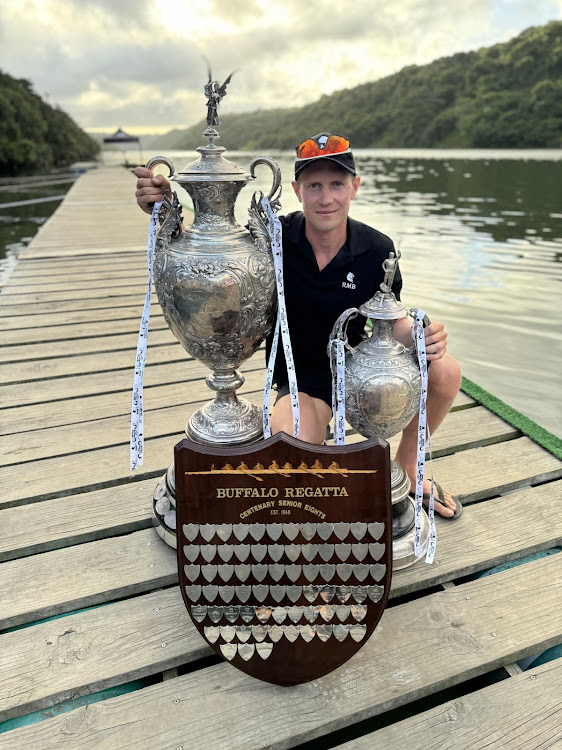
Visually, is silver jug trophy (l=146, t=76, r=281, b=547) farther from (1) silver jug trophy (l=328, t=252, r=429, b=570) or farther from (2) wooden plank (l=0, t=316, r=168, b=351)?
(2) wooden plank (l=0, t=316, r=168, b=351)

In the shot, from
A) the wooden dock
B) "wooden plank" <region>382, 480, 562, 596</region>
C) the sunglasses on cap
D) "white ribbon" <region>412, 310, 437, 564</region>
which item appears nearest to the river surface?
"wooden plank" <region>382, 480, 562, 596</region>

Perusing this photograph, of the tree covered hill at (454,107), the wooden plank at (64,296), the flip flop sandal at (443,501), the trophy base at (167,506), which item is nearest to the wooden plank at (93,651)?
the trophy base at (167,506)

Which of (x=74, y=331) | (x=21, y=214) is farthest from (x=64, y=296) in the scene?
(x=21, y=214)

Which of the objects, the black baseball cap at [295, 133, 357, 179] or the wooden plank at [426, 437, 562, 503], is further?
the wooden plank at [426, 437, 562, 503]

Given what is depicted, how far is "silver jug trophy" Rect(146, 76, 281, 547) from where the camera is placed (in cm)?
147

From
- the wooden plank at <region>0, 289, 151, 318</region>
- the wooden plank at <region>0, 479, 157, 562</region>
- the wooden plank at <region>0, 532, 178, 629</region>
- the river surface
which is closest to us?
the wooden plank at <region>0, 532, 178, 629</region>

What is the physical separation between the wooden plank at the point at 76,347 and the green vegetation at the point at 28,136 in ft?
98.1

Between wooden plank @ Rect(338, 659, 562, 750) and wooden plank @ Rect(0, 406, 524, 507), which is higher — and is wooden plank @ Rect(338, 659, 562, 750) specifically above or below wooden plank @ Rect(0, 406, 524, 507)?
below

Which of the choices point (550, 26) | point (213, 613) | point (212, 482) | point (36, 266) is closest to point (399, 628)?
point (213, 613)

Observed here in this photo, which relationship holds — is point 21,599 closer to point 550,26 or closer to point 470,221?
point 470,221

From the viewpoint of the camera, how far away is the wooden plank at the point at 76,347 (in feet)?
10.6

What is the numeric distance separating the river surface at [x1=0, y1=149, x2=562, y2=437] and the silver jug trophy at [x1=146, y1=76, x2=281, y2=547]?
2.63 meters

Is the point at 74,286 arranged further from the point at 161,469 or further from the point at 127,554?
the point at 127,554

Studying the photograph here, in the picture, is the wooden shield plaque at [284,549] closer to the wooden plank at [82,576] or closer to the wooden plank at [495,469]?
the wooden plank at [82,576]
